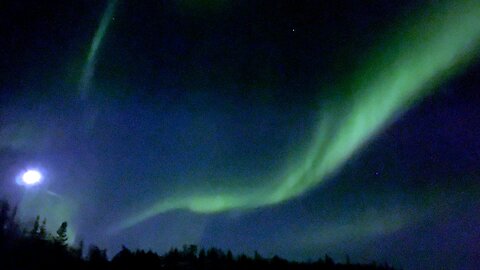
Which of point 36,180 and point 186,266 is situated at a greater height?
point 36,180

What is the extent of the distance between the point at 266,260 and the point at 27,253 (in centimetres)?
3174

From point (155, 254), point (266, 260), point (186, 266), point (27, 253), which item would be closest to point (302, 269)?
point (266, 260)

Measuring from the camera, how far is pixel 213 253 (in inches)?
2933

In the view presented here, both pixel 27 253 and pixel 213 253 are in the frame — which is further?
pixel 213 253

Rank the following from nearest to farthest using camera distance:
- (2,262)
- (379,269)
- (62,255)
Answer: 1. (2,262)
2. (62,255)
3. (379,269)

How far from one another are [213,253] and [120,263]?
28479 mm

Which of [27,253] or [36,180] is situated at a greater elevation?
[36,180]

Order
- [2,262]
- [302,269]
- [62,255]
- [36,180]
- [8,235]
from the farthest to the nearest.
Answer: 1. [302,269]
2. [62,255]
3. [8,235]
4. [36,180]
5. [2,262]

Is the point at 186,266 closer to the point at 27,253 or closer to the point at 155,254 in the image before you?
the point at 155,254

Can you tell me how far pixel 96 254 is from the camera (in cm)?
5656

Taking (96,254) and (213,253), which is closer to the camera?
(96,254)

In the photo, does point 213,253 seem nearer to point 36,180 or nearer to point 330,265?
point 330,265

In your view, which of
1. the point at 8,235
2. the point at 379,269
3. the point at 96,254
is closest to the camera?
the point at 8,235

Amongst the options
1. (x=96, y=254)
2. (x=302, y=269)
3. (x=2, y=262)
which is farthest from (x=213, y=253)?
(x=2, y=262)
